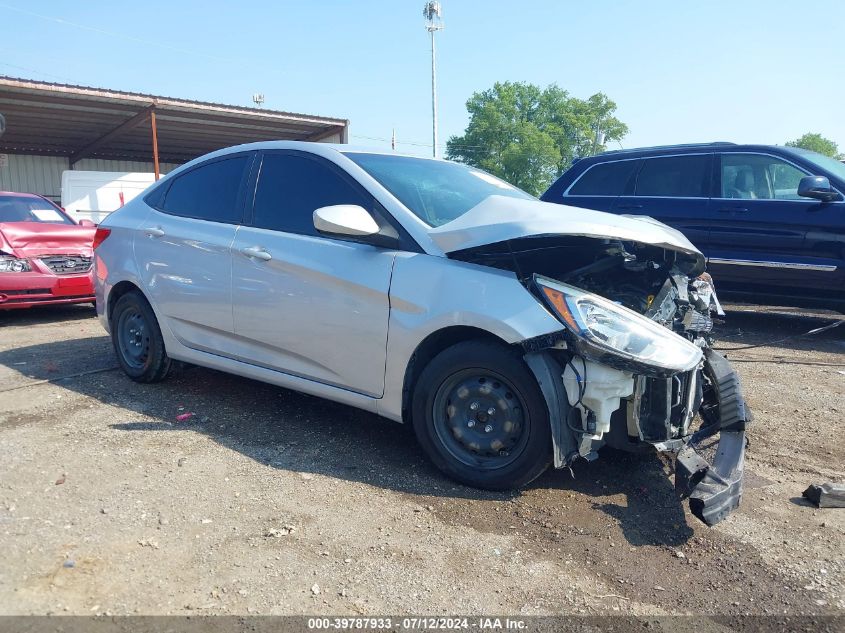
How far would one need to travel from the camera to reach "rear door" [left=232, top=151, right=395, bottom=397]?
3.47 m

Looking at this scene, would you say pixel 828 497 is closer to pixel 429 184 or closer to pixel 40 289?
pixel 429 184

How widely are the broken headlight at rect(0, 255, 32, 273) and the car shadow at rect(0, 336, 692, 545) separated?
2249mm

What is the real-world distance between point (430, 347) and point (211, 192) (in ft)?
7.01

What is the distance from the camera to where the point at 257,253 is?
3.94 meters

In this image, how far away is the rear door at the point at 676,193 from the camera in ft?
23.6

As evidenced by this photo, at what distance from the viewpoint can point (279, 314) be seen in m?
3.84

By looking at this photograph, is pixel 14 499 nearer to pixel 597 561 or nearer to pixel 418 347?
pixel 418 347

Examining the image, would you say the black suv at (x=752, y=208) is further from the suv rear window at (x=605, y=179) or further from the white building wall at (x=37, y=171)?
the white building wall at (x=37, y=171)

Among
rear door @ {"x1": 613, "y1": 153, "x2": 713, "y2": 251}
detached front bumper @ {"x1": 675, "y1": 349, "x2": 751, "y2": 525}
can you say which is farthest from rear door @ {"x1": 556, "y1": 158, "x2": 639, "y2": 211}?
detached front bumper @ {"x1": 675, "y1": 349, "x2": 751, "y2": 525}

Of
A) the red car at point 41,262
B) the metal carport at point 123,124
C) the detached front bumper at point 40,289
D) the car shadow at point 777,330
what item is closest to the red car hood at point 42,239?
the red car at point 41,262

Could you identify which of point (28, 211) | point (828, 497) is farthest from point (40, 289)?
point (828, 497)

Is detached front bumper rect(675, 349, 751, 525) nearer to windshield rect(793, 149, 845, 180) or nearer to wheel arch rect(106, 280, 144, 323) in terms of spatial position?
wheel arch rect(106, 280, 144, 323)

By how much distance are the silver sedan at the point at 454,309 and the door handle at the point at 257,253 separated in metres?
0.01

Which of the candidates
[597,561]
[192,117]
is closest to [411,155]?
A: [597,561]
